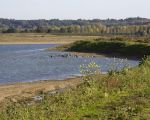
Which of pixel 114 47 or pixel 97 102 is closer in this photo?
pixel 97 102

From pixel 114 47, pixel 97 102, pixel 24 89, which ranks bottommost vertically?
pixel 114 47

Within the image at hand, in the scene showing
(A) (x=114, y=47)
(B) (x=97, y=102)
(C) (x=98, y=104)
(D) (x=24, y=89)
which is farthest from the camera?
(A) (x=114, y=47)

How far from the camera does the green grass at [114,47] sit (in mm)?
68438

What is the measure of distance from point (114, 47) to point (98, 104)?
57.9 m

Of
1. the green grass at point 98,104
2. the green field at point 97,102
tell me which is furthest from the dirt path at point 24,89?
the green grass at point 98,104

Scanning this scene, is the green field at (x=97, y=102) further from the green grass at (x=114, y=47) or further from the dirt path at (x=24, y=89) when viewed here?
the green grass at (x=114, y=47)

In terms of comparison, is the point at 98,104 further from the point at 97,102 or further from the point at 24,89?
the point at 24,89

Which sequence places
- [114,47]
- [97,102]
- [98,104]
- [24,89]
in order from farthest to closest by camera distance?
[114,47]
[24,89]
[97,102]
[98,104]

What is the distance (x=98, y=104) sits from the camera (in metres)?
19.6

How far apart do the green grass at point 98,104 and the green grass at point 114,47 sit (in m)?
41.7

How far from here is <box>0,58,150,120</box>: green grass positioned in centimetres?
1680

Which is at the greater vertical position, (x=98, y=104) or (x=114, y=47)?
(x=98, y=104)

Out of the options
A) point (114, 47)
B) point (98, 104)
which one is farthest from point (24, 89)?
point (114, 47)

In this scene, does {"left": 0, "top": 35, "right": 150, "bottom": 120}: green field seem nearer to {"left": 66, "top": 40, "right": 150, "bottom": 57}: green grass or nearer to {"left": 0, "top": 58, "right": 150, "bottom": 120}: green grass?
{"left": 0, "top": 58, "right": 150, "bottom": 120}: green grass
